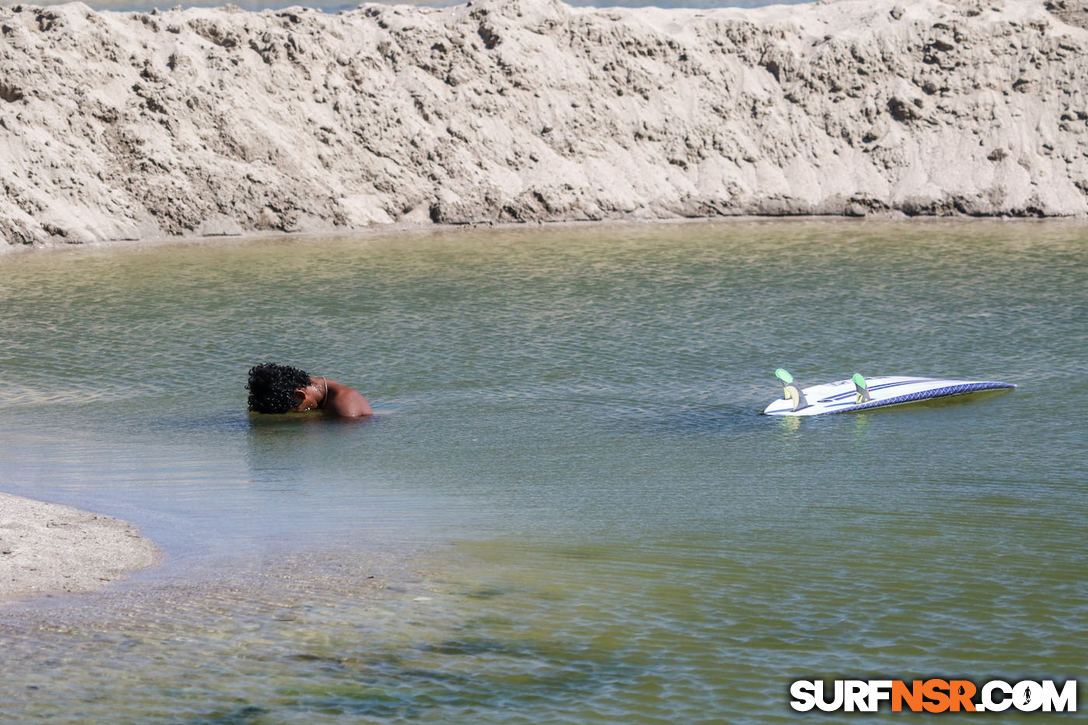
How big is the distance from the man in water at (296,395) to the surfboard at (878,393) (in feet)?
23.0

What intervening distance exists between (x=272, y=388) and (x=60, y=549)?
9.65 meters

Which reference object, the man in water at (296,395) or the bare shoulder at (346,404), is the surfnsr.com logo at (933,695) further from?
the man in water at (296,395)

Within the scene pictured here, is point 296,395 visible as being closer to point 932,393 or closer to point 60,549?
point 60,549

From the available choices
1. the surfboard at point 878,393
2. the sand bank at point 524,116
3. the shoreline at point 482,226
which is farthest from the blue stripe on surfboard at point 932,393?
the sand bank at point 524,116

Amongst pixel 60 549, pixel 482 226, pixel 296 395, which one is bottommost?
pixel 60 549

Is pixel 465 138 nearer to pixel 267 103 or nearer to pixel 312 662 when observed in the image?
pixel 267 103

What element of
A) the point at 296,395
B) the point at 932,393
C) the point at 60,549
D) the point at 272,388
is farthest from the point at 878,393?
the point at 60,549

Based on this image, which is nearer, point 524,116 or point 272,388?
point 272,388

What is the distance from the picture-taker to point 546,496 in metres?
17.7

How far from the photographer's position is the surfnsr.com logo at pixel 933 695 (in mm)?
10500

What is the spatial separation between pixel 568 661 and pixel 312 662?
2.10 m

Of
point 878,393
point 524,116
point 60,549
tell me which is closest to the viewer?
point 60,549

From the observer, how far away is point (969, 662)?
1140cm

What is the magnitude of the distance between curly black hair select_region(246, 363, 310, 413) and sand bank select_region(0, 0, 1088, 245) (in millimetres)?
30355
